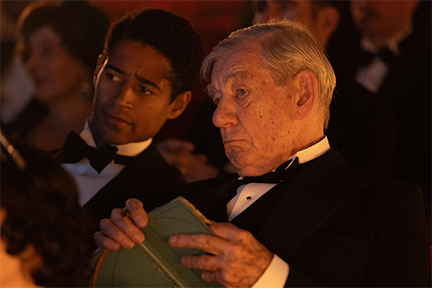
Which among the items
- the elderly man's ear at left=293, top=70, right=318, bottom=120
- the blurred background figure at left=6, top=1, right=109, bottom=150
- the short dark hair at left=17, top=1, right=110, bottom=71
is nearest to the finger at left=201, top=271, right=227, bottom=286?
the elderly man's ear at left=293, top=70, right=318, bottom=120

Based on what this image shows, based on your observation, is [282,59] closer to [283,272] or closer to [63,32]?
[283,272]

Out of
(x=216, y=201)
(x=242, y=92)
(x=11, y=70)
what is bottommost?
(x=11, y=70)

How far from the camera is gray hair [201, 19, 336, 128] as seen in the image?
75.2 inches

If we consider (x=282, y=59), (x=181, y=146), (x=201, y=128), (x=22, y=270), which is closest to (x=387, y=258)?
(x=282, y=59)

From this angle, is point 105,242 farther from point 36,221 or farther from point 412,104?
point 412,104

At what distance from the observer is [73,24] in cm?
366

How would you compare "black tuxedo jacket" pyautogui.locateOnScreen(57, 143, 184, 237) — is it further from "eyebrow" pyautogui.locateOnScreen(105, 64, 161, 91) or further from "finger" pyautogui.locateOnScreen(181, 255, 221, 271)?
"finger" pyautogui.locateOnScreen(181, 255, 221, 271)

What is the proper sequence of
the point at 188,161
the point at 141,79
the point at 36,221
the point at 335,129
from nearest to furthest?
1. the point at 36,221
2. the point at 141,79
3. the point at 335,129
4. the point at 188,161

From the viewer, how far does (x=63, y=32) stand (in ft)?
12.0

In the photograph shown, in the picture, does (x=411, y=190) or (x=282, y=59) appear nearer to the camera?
(x=411, y=190)

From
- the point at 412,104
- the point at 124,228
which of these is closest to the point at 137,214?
the point at 124,228

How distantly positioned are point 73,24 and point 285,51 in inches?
83.9

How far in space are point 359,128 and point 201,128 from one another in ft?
3.26

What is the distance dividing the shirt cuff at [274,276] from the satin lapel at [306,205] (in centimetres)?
10
